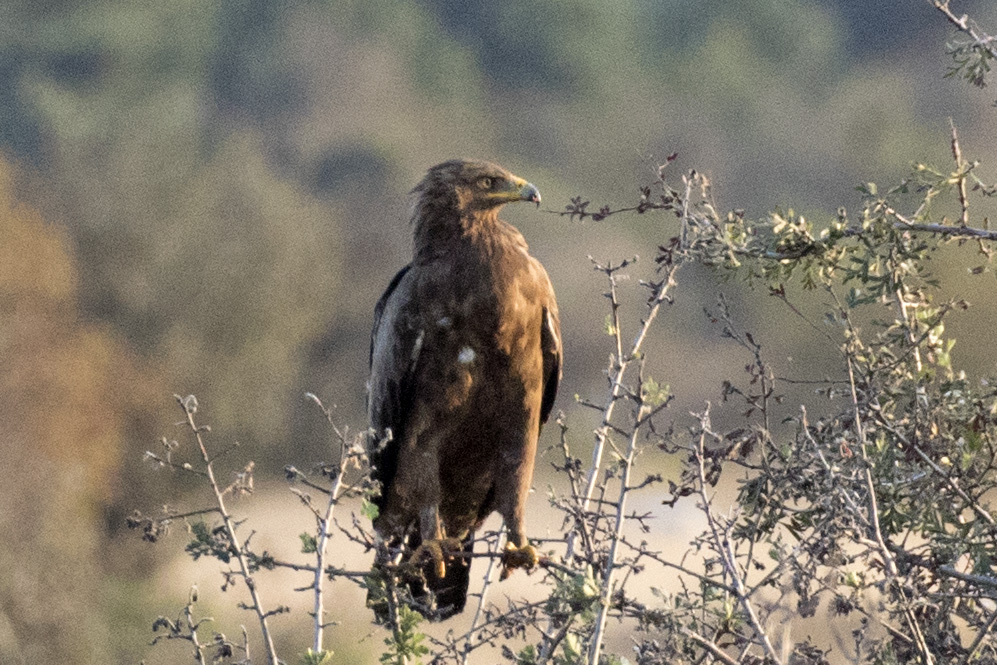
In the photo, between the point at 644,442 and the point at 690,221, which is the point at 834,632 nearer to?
the point at 644,442

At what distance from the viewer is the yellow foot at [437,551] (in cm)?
366

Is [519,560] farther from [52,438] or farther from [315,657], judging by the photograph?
[52,438]

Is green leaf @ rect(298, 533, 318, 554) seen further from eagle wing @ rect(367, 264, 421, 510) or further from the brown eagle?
eagle wing @ rect(367, 264, 421, 510)

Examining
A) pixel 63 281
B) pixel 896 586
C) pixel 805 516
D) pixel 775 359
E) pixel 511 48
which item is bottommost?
pixel 896 586

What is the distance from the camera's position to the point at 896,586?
7.68ft

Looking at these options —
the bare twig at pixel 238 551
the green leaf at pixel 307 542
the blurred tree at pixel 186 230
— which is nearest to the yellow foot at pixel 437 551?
the green leaf at pixel 307 542

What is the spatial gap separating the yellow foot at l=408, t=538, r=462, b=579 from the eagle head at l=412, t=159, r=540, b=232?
0.85m

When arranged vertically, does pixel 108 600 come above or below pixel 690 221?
above

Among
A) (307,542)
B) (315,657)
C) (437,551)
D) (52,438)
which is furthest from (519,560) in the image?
(52,438)

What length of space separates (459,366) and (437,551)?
484mm

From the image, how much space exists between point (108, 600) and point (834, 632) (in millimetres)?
8244

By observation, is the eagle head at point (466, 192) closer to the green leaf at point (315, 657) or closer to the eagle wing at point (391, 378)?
the eagle wing at point (391, 378)

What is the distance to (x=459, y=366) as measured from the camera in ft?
12.4

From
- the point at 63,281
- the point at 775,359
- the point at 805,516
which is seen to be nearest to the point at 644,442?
the point at 805,516
